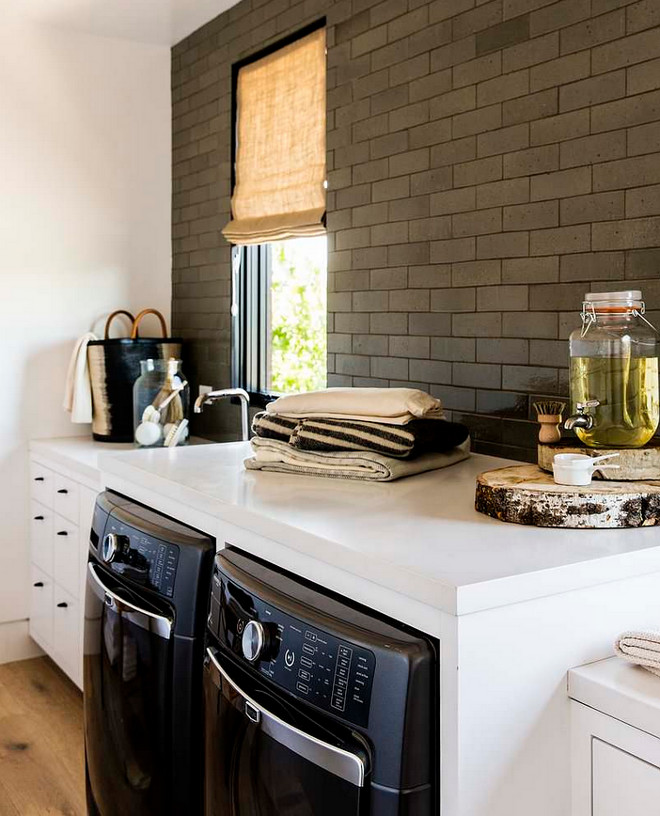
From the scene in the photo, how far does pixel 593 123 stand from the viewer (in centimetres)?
187

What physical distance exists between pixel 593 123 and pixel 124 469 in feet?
4.21

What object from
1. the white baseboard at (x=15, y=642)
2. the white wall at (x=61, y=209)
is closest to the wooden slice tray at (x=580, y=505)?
the white wall at (x=61, y=209)

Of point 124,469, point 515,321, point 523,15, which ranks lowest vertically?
point 124,469

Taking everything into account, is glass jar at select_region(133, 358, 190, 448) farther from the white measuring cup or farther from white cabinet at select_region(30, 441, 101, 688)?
the white measuring cup

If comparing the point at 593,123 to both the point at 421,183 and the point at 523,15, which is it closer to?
the point at 523,15

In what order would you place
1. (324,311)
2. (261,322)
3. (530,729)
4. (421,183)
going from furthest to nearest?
(261,322) < (324,311) < (421,183) < (530,729)

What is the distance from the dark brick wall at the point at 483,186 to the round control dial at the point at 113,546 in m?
0.91

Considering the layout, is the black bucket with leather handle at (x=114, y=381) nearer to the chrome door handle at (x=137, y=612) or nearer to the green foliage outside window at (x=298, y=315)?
the green foliage outside window at (x=298, y=315)

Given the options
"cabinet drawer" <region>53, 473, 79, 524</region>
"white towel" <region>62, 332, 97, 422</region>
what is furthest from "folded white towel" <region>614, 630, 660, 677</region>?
"white towel" <region>62, 332, 97, 422</region>

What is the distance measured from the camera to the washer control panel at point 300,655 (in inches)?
44.9

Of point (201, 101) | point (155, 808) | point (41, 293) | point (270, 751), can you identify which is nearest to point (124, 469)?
point (155, 808)

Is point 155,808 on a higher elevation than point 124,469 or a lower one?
lower

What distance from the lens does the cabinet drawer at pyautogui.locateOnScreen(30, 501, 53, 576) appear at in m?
3.12

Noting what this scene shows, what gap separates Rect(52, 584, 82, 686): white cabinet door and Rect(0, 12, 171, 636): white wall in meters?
0.37
